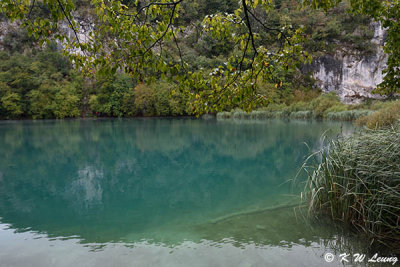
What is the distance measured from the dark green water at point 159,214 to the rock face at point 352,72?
42.6 metres

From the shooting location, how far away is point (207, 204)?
633cm

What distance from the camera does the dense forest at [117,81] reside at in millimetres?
45562

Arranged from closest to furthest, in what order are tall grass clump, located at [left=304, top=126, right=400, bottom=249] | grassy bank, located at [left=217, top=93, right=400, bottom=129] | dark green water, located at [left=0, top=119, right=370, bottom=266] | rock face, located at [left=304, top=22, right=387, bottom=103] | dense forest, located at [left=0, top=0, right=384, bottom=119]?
tall grass clump, located at [left=304, top=126, right=400, bottom=249]
dark green water, located at [left=0, top=119, right=370, bottom=266]
grassy bank, located at [left=217, top=93, right=400, bottom=129]
dense forest, located at [left=0, top=0, right=384, bottom=119]
rock face, located at [left=304, top=22, right=387, bottom=103]

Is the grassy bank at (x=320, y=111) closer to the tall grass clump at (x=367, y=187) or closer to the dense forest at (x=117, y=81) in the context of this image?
the dense forest at (x=117, y=81)

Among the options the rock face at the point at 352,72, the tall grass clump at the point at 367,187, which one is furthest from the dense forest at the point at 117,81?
the tall grass clump at the point at 367,187

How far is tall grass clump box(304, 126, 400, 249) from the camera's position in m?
3.72

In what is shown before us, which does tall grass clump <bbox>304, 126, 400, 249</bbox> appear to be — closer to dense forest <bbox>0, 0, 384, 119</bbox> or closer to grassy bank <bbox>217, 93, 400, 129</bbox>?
grassy bank <bbox>217, 93, 400, 129</bbox>

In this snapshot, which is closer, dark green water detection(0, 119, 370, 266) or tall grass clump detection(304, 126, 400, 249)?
tall grass clump detection(304, 126, 400, 249)

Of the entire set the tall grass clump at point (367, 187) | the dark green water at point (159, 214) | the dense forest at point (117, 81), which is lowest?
the dark green water at point (159, 214)

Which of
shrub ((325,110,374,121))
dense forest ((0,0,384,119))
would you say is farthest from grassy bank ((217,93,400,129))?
dense forest ((0,0,384,119))

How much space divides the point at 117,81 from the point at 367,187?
5007cm

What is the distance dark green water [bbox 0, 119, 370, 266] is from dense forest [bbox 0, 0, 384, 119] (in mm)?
34314

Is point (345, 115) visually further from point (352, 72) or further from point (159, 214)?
point (159, 214)

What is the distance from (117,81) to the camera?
165 feet
